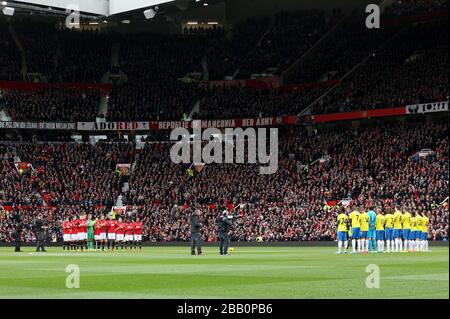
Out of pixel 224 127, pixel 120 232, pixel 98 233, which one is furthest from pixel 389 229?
pixel 224 127

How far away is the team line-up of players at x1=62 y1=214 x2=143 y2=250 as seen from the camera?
48.3 metres

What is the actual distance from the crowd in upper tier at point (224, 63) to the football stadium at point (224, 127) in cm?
16

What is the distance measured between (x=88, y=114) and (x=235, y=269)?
50665 millimetres

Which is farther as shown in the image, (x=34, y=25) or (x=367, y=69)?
(x=34, y=25)

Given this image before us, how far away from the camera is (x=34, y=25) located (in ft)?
261

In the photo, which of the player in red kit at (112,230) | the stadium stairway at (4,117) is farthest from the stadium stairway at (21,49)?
the player in red kit at (112,230)

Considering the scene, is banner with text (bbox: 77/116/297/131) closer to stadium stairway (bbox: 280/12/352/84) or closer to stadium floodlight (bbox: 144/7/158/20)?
stadium stairway (bbox: 280/12/352/84)

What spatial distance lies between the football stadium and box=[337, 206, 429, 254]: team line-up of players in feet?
0.28

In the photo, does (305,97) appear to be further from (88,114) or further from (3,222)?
(3,222)

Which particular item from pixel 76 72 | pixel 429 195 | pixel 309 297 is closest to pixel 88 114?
pixel 76 72

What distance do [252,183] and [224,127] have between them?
31.4 ft

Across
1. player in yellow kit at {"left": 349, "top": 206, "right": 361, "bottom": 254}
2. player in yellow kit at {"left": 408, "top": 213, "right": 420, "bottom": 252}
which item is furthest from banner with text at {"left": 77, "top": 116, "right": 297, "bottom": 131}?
player in yellow kit at {"left": 349, "top": 206, "right": 361, "bottom": 254}
